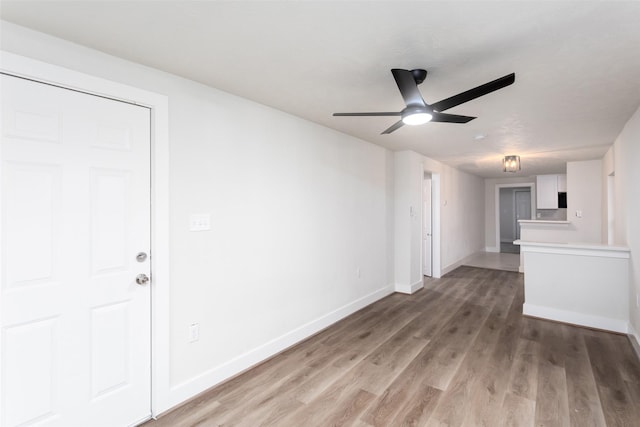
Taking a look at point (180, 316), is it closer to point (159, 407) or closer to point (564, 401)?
point (159, 407)

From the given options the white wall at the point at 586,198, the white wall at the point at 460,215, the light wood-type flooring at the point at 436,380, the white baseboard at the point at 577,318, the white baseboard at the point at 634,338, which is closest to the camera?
the light wood-type flooring at the point at 436,380

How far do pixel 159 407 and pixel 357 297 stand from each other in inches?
102

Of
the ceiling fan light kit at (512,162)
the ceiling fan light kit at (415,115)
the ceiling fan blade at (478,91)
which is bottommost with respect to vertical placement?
the ceiling fan light kit at (415,115)

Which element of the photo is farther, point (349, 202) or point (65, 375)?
point (349, 202)

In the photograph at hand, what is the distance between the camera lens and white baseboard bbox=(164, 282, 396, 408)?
2170 mm

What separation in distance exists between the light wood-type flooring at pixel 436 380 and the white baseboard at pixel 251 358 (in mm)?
59

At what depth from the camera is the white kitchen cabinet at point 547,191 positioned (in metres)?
7.28

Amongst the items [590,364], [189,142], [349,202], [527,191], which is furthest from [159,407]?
[527,191]

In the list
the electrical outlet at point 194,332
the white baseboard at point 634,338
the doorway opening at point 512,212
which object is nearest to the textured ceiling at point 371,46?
the electrical outlet at point 194,332

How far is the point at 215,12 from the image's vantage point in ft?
4.74

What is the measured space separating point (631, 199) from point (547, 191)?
4.86 meters

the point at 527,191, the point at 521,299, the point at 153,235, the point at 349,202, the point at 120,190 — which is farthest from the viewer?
the point at 527,191

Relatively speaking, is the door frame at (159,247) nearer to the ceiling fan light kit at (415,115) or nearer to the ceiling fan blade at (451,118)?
the ceiling fan light kit at (415,115)

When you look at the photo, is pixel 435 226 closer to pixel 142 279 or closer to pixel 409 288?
pixel 409 288
